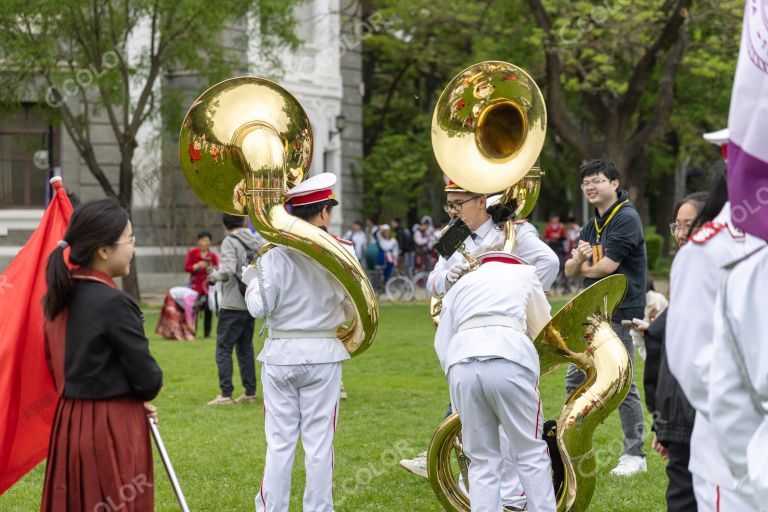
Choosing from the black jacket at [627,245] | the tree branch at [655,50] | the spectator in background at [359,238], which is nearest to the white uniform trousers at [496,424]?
the black jacket at [627,245]

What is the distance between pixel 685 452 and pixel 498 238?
5.76ft

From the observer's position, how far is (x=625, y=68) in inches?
959

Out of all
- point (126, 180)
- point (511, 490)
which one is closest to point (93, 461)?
point (511, 490)

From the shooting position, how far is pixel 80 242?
4.25 m

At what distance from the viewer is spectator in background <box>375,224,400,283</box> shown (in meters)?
25.1

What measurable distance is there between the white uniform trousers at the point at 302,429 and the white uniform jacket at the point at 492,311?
83 cm

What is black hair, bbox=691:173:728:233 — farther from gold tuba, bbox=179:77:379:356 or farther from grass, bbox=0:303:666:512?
grass, bbox=0:303:666:512

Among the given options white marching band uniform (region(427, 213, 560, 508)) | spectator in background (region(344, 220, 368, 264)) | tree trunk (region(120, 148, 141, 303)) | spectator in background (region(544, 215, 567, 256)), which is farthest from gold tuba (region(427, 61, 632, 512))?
spectator in background (region(544, 215, 567, 256))

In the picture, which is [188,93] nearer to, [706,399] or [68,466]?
[68,466]

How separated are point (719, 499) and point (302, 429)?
2874 millimetres

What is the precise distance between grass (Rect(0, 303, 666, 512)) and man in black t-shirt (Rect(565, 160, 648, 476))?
24 cm

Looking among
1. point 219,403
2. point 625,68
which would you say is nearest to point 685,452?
point 219,403

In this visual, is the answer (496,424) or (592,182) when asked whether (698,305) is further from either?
(592,182)

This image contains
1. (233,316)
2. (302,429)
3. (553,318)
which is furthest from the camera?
(233,316)
